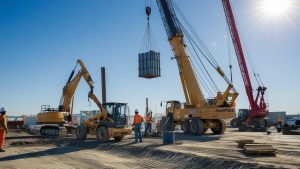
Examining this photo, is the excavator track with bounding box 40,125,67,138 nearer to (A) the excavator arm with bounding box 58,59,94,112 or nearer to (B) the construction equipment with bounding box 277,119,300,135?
(A) the excavator arm with bounding box 58,59,94,112

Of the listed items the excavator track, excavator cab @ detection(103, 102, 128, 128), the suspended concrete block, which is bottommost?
the excavator track

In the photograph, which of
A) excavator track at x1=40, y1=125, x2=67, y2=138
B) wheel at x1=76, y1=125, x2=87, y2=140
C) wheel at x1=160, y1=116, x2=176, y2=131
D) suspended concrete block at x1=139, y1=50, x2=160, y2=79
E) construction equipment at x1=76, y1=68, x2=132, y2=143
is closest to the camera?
construction equipment at x1=76, y1=68, x2=132, y2=143

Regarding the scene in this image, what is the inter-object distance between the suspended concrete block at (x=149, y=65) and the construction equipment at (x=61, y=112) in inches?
172

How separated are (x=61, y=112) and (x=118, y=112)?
898 centimetres

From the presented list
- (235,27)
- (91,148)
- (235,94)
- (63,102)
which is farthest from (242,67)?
(91,148)

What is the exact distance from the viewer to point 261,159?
36.4ft

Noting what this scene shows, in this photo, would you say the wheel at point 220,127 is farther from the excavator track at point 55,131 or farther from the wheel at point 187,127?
the excavator track at point 55,131

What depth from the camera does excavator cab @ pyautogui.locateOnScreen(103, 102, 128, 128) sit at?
2072 centimetres

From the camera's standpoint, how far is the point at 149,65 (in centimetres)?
2677

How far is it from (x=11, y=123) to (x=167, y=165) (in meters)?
32.5

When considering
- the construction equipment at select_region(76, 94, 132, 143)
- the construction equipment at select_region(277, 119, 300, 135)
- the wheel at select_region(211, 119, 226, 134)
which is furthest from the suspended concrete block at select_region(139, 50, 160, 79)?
the construction equipment at select_region(277, 119, 300, 135)

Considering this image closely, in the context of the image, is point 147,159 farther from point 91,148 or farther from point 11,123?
point 11,123

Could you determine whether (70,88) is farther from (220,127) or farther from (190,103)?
(220,127)

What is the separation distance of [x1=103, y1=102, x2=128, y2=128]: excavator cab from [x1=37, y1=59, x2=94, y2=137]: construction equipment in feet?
19.8
